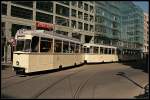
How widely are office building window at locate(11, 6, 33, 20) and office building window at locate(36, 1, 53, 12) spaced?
3170 mm

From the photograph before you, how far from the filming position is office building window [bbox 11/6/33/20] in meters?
49.4

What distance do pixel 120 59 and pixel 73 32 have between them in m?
23.8

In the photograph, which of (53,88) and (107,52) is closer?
(53,88)

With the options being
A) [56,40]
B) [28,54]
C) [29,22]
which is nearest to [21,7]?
[29,22]

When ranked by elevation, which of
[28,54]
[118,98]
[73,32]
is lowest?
[118,98]

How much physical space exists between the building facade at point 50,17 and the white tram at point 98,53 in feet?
40.8

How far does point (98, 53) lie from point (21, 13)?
65.4 ft

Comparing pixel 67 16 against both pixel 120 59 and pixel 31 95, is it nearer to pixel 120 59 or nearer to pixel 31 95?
pixel 120 59

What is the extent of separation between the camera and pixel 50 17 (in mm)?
60031

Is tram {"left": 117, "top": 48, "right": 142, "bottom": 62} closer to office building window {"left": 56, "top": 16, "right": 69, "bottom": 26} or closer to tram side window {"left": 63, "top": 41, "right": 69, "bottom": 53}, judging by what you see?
office building window {"left": 56, "top": 16, "right": 69, "bottom": 26}

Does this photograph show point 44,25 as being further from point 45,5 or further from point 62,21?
point 62,21

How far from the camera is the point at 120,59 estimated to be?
46.1 metres

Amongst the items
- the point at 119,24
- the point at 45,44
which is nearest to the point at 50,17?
the point at 45,44

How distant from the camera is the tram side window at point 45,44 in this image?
19934 millimetres
